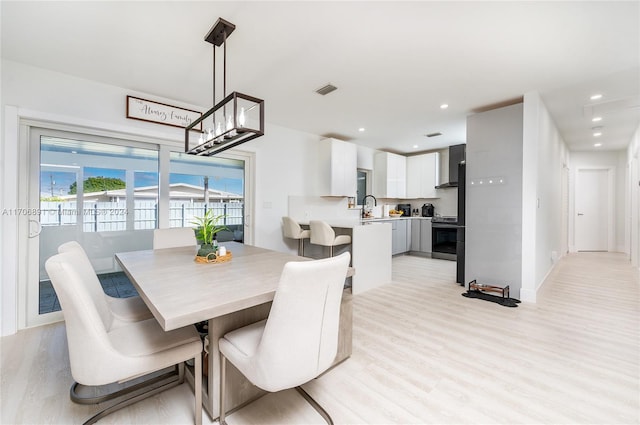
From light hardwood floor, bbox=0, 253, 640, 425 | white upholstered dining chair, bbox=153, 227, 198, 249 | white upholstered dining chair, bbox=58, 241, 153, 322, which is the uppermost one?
white upholstered dining chair, bbox=153, 227, 198, 249

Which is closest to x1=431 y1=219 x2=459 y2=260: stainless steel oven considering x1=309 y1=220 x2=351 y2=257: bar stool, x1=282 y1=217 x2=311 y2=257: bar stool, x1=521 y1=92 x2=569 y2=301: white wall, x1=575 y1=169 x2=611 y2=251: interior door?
x1=521 y1=92 x2=569 y2=301: white wall

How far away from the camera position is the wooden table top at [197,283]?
1116 mm

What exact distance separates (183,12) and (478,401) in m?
3.03

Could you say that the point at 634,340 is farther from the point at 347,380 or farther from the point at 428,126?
the point at 428,126

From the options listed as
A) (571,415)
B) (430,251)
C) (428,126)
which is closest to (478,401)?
(571,415)

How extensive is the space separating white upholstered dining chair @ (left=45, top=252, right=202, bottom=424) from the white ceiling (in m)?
1.73

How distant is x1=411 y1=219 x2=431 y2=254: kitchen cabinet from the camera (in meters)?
6.09

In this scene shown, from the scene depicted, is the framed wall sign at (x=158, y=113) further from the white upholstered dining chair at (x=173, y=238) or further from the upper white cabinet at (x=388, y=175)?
the upper white cabinet at (x=388, y=175)

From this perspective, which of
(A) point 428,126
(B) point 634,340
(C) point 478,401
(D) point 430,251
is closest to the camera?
(C) point 478,401

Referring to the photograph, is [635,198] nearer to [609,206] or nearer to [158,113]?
[609,206]

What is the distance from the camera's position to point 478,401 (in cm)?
159

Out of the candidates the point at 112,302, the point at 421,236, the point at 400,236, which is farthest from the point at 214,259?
the point at 421,236

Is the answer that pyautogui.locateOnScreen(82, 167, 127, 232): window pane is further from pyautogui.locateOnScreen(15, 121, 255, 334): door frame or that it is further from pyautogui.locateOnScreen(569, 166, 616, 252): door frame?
pyautogui.locateOnScreen(569, 166, 616, 252): door frame

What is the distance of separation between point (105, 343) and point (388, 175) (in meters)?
5.77
